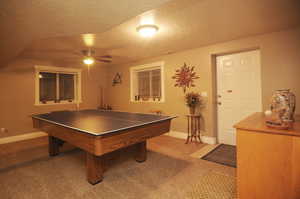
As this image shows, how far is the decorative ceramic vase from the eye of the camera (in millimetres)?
1306

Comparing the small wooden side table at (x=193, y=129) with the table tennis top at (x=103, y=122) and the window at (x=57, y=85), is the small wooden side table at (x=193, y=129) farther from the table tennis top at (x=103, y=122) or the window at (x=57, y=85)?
the window at (x=57, y=85)

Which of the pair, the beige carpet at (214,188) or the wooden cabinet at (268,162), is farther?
the beige carpet at (214,188)

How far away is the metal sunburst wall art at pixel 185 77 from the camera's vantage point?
3.90m

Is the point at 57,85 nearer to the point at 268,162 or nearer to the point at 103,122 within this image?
the point at 103,122

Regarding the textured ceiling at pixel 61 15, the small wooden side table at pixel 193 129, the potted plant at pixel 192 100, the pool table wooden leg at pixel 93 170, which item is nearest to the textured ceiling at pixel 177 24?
the textured ceiling at pixel 61 15

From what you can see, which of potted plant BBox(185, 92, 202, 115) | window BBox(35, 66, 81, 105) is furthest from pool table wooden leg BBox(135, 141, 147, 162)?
window BBox(35, 66, 81, 105)

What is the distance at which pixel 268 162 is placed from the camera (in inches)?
51.8

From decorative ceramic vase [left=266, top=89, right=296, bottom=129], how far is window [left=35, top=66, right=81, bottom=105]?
5.29m

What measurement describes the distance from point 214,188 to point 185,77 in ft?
8.74

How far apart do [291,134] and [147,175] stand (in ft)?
5.75

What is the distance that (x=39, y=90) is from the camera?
15.0 ft

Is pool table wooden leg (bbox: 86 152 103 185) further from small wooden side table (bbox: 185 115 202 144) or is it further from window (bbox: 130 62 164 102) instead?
window (bbox: 130 62 164 102)

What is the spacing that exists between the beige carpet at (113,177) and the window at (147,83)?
2196 mm

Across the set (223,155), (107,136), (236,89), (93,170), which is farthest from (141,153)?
(236,89)
